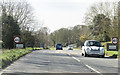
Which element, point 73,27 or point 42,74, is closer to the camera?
point 42,74

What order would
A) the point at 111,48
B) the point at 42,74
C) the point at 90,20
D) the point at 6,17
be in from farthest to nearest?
the point at 90,20
the point at 6,17
the point at 111,48
the point at 42,74

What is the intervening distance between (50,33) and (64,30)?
42.0 feet

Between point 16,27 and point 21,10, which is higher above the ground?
point 21,10

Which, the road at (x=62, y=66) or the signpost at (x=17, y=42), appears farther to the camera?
the signpost at (x=17, y=42)

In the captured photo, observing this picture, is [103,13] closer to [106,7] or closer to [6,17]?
[106,7]

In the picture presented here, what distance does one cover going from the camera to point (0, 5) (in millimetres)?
51000

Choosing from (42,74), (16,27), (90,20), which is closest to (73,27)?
(90,20)

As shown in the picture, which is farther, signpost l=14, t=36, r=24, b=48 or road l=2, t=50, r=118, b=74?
signpost l=14, t=36, r=24, b=48

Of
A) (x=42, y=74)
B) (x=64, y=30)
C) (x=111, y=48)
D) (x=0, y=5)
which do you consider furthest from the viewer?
(x=64, y=30)

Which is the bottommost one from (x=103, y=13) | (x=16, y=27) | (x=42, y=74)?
(x=42, y=74)

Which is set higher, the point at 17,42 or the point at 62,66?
the point at 17,42

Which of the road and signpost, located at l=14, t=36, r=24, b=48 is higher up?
signpost, located at l=14, t=36, r=24, b=48

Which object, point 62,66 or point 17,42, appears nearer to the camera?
point 62,66

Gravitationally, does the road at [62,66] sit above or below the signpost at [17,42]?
below
